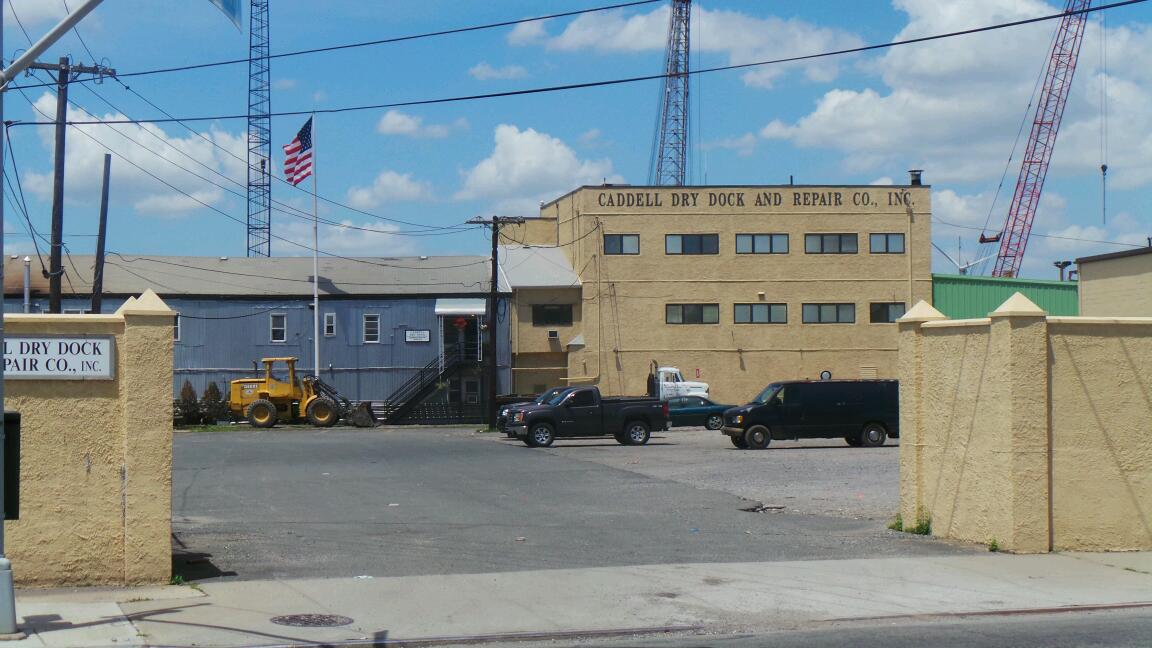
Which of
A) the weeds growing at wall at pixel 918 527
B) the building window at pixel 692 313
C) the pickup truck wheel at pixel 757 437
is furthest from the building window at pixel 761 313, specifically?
the weeds growing at wall at pixel 918 527

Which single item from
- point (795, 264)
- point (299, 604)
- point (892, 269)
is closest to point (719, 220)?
point (795, 264)

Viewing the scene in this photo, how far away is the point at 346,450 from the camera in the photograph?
1318 inches

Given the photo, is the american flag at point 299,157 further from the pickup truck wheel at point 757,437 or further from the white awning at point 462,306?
the pickup truck wheel at point 757,437

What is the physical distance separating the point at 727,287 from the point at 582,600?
47184mm

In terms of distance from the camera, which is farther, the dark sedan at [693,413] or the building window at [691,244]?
the building window at [691,244]

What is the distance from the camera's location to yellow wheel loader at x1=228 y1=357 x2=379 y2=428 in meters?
49.1

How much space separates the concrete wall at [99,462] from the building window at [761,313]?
47637mm

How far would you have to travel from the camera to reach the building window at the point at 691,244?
57656 millimetres

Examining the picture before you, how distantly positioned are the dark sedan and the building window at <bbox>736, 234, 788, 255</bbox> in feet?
47.9

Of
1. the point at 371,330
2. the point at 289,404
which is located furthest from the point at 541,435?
the point at 371,330

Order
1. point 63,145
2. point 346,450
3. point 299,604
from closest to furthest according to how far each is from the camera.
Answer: point 299,604, point 63,145, point 346,450

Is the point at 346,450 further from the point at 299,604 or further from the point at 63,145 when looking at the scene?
the point at 299,604

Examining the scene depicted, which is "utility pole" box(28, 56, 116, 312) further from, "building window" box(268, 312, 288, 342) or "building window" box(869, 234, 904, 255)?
"building window" box(869, 234, 904, 255)

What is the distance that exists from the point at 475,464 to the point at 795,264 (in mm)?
33337
